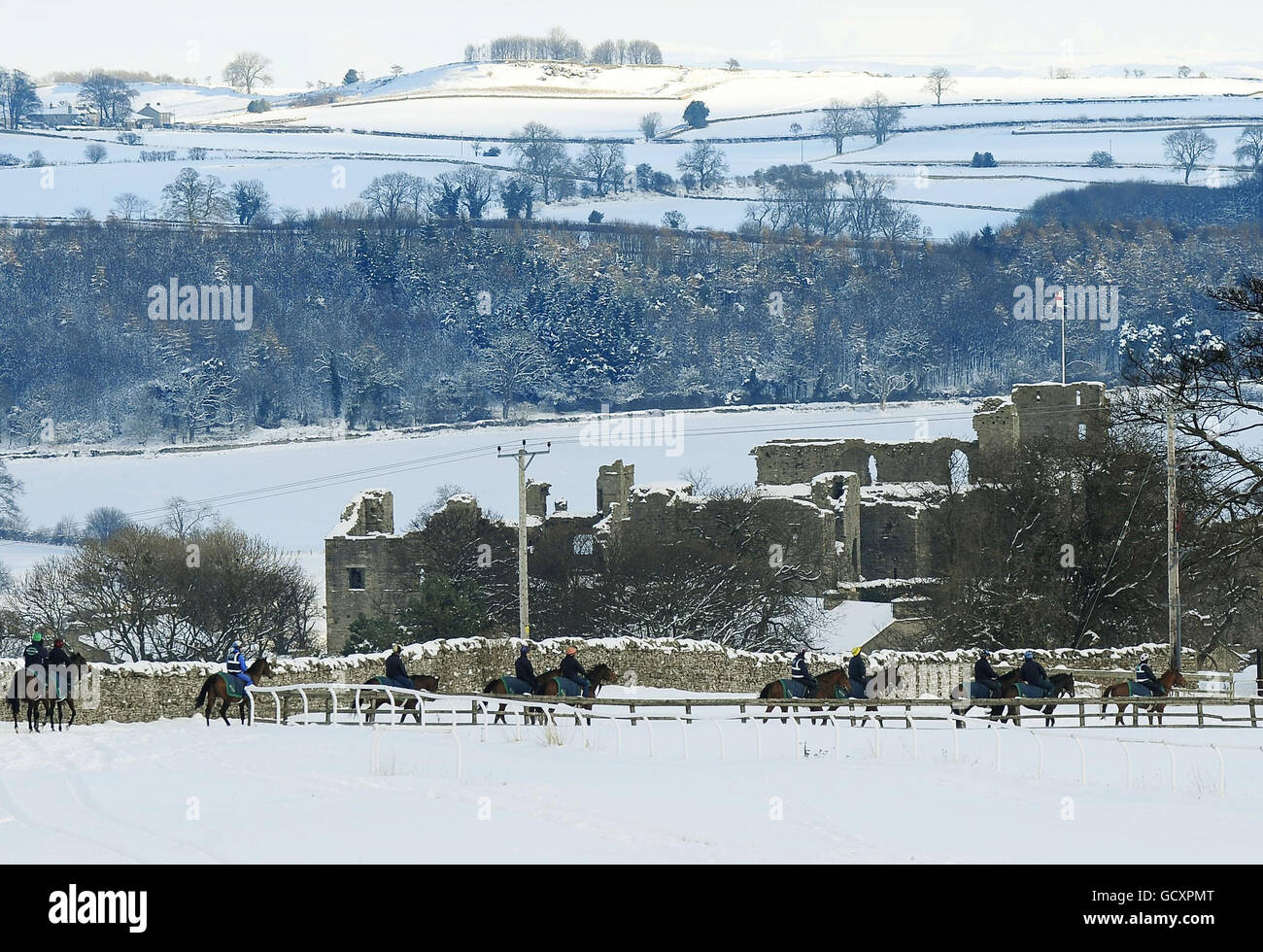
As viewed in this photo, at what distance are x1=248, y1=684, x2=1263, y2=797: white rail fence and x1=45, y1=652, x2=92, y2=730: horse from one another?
2538mm

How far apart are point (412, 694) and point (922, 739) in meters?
7.28

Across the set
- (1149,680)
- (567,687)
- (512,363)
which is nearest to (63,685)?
(567,687)

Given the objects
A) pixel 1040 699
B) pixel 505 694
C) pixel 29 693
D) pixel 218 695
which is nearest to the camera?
pixel 29 693

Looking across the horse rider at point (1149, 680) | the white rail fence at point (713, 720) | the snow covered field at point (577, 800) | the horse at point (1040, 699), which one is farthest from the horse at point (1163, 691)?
the snow covered field at point (577, 800)

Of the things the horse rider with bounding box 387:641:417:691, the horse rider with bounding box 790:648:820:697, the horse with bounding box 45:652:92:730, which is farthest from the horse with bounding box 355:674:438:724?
the horse rider with bounding box 790:648:820:697

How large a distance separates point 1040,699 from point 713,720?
17.3ft

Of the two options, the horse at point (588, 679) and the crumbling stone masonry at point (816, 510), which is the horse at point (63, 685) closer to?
the horse at point (588, 679)

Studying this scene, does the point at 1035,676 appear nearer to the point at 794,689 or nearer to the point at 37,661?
the point at 794,689

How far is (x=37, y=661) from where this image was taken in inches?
1261

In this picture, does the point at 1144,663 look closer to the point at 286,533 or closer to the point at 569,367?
the point at 286,533

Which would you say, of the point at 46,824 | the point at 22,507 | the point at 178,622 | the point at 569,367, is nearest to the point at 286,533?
the point at 22,507

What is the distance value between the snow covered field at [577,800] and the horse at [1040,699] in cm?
296

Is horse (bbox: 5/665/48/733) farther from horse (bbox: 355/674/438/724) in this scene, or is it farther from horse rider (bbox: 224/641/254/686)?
horse (bbox: 355/674/438/724)

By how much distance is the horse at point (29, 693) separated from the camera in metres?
31.7
